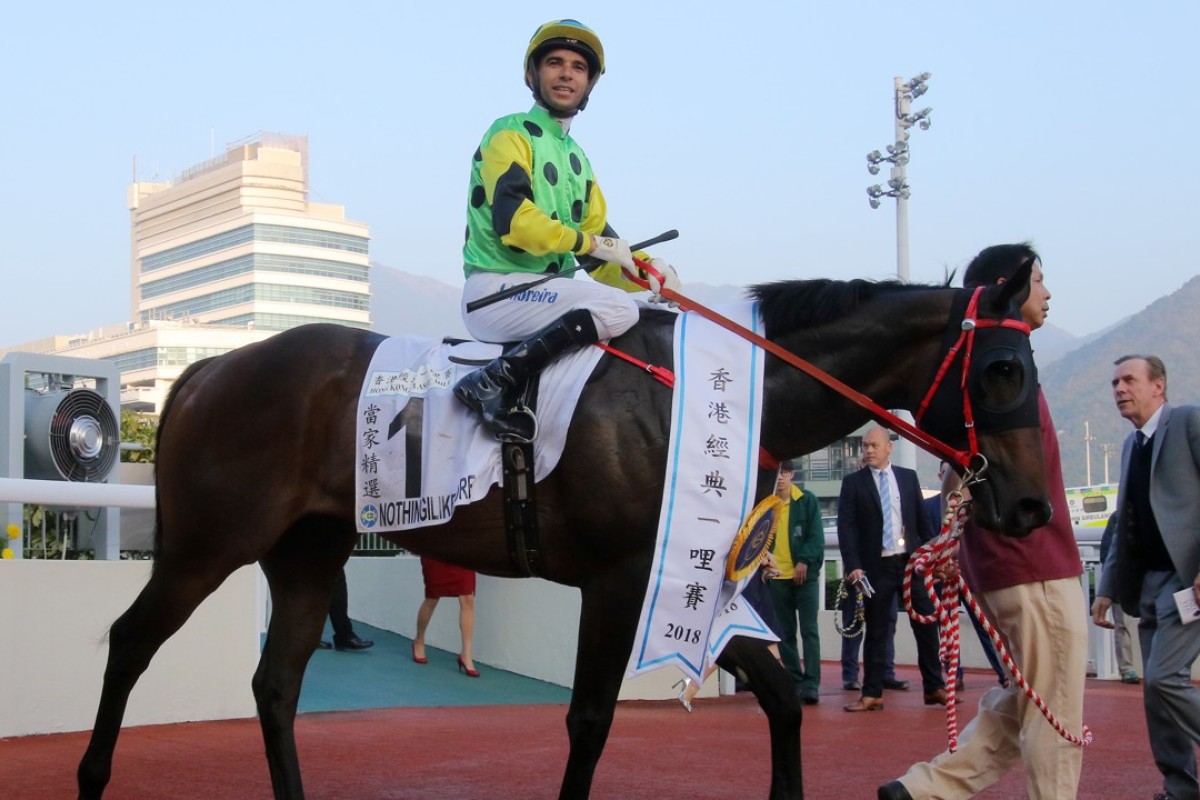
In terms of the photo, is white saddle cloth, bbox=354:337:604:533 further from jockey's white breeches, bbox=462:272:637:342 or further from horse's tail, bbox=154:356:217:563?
horse's tail, bbox=154:356:217:563

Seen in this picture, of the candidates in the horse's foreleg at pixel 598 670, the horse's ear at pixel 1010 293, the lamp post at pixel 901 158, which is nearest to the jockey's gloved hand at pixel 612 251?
the horse's foreleg at pixel 598 670

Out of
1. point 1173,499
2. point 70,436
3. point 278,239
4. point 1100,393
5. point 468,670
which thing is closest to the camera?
point 1173,499

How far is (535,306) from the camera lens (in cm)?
453

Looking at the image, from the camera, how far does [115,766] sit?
6.05 m

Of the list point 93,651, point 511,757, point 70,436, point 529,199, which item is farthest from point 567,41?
point 70,436

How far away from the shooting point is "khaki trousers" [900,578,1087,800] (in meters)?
4.31

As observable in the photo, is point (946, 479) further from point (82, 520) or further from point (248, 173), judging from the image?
point (248, 173)

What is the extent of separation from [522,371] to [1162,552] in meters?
2.89

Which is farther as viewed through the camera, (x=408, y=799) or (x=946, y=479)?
(x=408, y=799)

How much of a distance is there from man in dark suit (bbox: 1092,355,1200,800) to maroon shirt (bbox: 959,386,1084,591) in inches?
36.7

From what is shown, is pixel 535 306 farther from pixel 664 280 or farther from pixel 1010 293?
pixel 1010 293

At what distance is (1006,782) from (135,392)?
118656 mm

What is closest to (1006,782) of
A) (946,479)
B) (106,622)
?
(946,479)

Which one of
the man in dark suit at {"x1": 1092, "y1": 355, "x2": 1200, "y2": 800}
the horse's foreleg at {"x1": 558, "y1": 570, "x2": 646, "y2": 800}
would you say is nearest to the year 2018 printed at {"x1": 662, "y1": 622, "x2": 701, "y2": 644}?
the horse's foreleg at {"x1": 558, "y1": 570, "x2": 646, "y2": 800}
